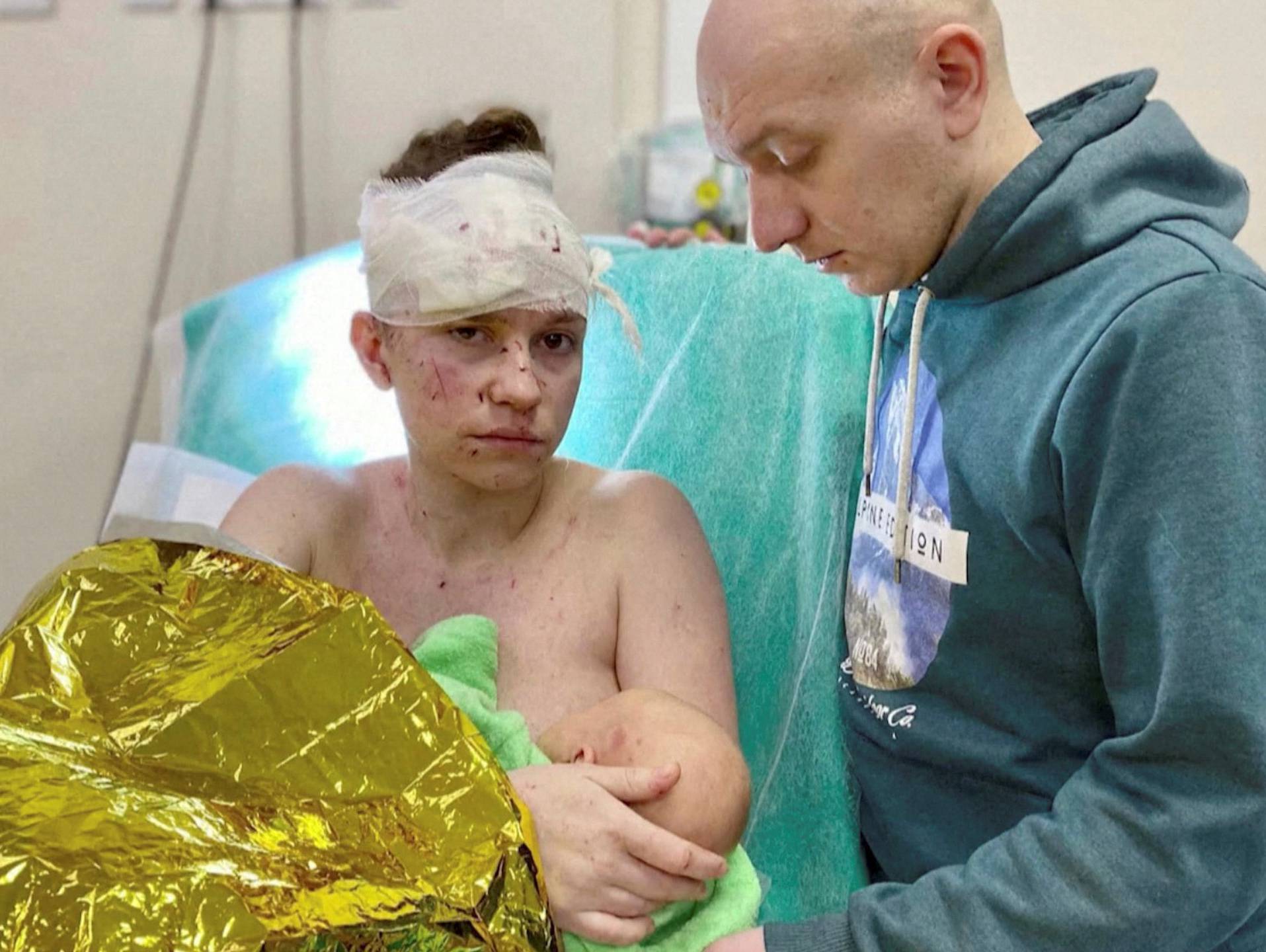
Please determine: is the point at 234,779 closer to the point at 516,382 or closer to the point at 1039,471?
the point at 516,382

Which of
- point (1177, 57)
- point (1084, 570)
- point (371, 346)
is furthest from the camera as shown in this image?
point (1177, 57)

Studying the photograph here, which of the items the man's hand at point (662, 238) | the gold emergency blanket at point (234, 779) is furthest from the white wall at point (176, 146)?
the gold emergency blanket at point (234, 779)

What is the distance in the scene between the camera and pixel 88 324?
2.26m

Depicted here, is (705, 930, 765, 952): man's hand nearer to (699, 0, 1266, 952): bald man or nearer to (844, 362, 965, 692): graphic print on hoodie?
(699, 0, 1266, 952): bald man

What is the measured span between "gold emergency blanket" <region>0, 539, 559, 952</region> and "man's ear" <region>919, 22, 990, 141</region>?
59cm

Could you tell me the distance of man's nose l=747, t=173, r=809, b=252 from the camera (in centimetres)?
104

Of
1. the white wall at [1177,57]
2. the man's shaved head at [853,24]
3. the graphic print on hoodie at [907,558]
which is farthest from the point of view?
the white wall at [1177,57]

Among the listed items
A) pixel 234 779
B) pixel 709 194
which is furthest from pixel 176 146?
pixel 234 779

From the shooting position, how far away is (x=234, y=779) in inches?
37.4

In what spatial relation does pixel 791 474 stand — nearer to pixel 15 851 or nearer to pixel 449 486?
pixel 449 486

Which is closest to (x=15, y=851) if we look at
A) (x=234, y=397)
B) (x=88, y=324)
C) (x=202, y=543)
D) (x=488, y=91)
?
(x=202, y=543)

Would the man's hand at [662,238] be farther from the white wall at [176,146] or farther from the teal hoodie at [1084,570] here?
the teal hoodie at [1084,570]

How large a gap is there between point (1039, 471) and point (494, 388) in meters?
0.50

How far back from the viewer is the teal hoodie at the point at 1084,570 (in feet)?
2.77
